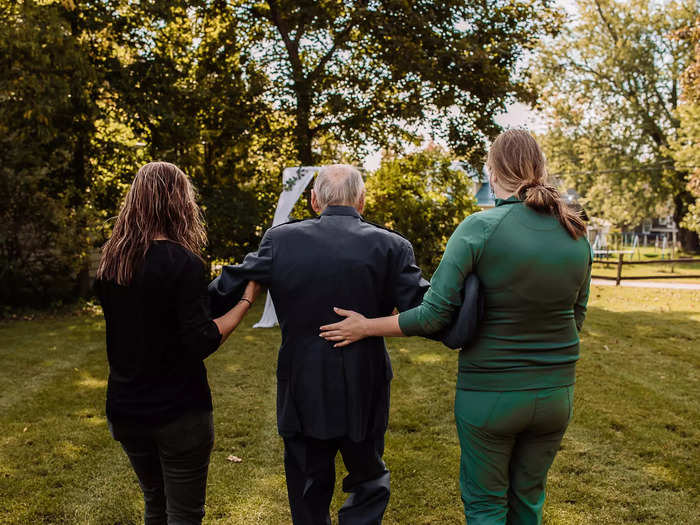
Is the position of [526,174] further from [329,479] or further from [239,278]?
[329,479]

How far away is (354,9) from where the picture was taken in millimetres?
11336

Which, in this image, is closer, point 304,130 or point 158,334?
point 158,334

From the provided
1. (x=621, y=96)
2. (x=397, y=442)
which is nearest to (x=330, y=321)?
(x=397, y=442)

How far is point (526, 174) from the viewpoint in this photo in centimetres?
226

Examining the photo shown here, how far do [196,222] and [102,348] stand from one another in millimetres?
6848

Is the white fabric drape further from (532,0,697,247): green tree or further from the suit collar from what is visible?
(532,0,697,247): green tree

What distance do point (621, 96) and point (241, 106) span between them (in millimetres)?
24917

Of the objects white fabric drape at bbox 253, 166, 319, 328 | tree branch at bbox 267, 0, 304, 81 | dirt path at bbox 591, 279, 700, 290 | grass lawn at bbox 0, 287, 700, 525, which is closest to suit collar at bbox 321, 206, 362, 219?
grass lawn at bbox 0, 287, 700, 525

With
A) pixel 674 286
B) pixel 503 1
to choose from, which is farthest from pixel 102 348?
pixel 674 286

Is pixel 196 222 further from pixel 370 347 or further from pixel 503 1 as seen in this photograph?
pixel 503 1

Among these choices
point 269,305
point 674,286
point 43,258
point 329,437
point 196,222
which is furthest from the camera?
point 674,286

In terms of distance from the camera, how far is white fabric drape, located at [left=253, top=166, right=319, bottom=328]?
932cm

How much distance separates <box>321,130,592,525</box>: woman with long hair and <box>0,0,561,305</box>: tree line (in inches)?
368

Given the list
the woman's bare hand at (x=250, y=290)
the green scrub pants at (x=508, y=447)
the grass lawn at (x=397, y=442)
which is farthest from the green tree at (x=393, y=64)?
the green scrub pants at (x=508, y=447)
